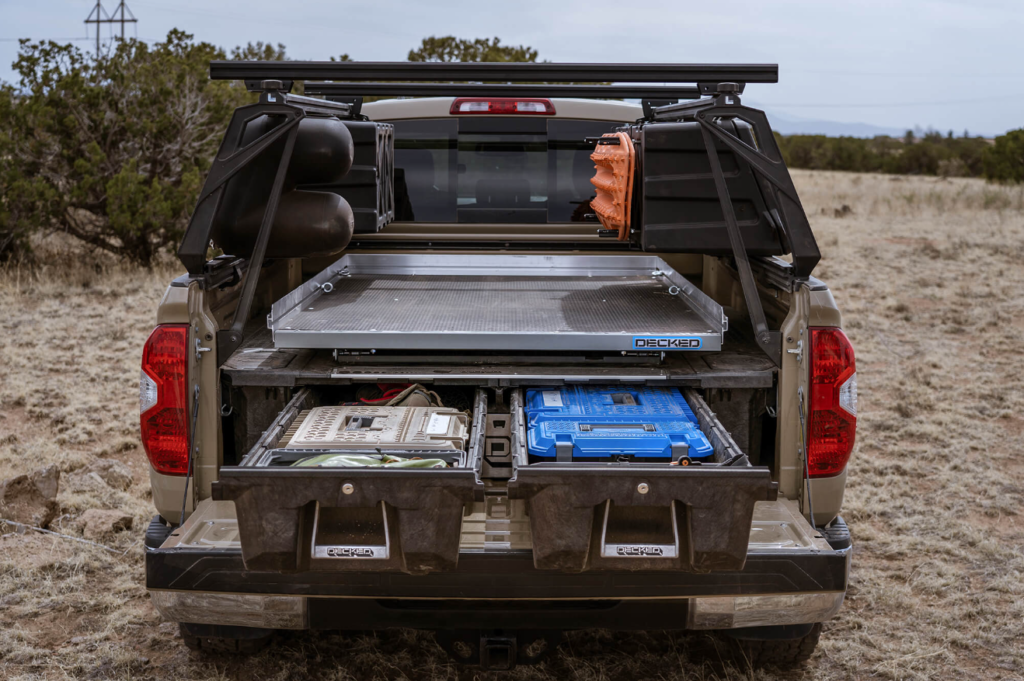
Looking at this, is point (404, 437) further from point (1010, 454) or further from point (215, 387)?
point (1010, 454)

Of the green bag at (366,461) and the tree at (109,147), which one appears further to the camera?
the tree at (109,147)

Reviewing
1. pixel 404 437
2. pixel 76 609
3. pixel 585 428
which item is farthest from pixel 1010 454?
pixel 76 609

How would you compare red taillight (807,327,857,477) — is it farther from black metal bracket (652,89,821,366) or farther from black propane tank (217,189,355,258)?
black propane tank (217,189,355,258)

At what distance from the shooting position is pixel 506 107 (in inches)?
189

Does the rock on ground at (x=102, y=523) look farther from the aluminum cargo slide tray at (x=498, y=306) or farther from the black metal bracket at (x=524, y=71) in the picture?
the black metal bracket at (x=524, y=71)

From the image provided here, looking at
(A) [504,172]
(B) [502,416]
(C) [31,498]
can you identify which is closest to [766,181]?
(B) [502,416]

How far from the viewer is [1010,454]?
254 inches

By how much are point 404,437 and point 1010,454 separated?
207 inches

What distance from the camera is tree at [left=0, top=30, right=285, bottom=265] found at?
1160 cm

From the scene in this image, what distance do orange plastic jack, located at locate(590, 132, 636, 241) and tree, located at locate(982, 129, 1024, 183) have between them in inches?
1013

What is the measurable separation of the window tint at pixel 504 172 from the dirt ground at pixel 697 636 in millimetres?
2133

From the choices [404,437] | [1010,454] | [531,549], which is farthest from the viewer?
[1010,454]

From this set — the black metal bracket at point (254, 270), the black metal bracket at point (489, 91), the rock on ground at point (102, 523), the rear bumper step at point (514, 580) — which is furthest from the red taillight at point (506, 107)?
the rear bumper step at point (514, 580)

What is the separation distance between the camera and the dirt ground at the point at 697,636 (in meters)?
3.63
